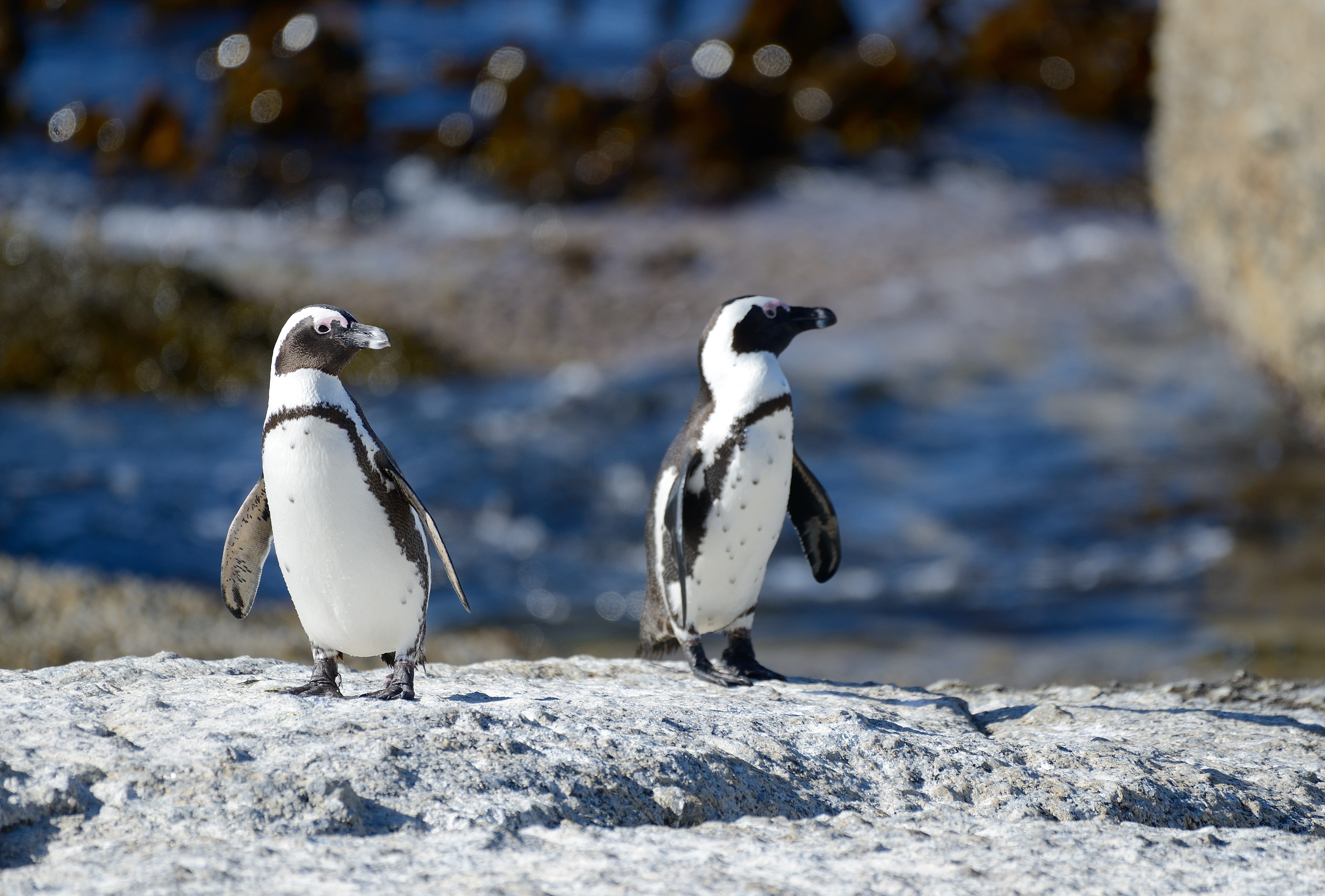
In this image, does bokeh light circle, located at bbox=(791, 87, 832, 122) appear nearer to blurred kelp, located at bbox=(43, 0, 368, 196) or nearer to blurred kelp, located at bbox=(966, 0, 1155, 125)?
blurred kelp, located at bbox=(966, 0, 1155, 125)

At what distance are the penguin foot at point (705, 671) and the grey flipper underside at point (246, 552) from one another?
1.20 m

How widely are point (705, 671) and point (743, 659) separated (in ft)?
0.90

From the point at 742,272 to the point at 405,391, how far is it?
3.81 meters

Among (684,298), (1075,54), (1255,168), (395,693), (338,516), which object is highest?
(1075,54)

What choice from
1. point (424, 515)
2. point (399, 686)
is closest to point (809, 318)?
point (424, 515)

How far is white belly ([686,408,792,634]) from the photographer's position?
360 cm

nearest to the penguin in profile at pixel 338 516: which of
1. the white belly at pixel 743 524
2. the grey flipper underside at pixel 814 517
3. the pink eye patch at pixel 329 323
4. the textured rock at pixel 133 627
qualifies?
the pink eye patch at pixel 329 323

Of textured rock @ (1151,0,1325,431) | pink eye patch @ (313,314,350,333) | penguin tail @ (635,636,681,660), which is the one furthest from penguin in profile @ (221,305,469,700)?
textured rock @ (1151,0,1325,431)

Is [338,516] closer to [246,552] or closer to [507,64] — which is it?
[246,552]

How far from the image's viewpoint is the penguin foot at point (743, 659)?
12.5 feet

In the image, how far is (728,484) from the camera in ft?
11.9

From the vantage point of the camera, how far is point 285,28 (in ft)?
55.6

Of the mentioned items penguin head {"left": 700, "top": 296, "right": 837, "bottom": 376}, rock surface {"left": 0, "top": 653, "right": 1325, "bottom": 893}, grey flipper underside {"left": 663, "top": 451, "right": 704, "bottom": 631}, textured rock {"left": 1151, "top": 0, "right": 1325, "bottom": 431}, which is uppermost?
textured rock {"left": 1151, "top": 0, "right": 1325, "bottom": 431}

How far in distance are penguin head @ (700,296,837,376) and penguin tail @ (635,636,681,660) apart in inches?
35.7
